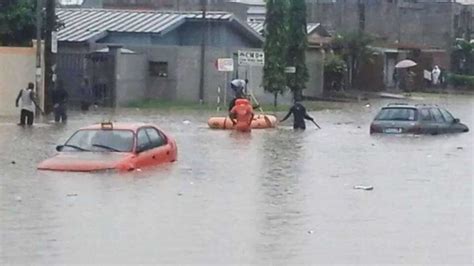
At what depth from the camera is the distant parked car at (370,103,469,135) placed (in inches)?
1567

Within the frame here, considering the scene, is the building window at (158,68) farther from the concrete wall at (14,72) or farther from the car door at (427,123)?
the car door at (427,123)

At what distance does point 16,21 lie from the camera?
5262 cm

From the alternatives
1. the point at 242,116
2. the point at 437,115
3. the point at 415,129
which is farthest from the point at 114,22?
the point at 415,129

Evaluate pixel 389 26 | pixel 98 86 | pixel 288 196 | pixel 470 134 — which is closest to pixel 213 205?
pixel 288 196

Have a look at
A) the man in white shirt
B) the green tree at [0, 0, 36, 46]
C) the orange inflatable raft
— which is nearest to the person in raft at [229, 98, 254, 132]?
the orange inflatable raft

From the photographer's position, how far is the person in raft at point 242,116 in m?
40.7

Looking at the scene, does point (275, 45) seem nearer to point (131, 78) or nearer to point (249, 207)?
point (131, 78)

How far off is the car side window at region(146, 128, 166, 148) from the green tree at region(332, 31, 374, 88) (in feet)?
157

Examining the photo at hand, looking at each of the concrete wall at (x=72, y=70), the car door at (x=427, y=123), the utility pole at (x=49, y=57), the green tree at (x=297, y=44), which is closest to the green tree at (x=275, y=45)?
the green tree at (x=297, y=44)

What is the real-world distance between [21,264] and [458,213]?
7.74 meters

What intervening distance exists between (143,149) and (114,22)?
1522 inches

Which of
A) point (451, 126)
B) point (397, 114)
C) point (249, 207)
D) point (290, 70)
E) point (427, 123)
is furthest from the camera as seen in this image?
point (290, 70)

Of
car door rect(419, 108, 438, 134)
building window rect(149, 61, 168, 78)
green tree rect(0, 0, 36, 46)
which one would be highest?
green tree rect(0, 0, 36, 46)

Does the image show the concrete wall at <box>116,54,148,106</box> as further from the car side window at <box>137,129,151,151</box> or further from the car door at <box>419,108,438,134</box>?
the car side window at <box>137,129,151,151</box>
